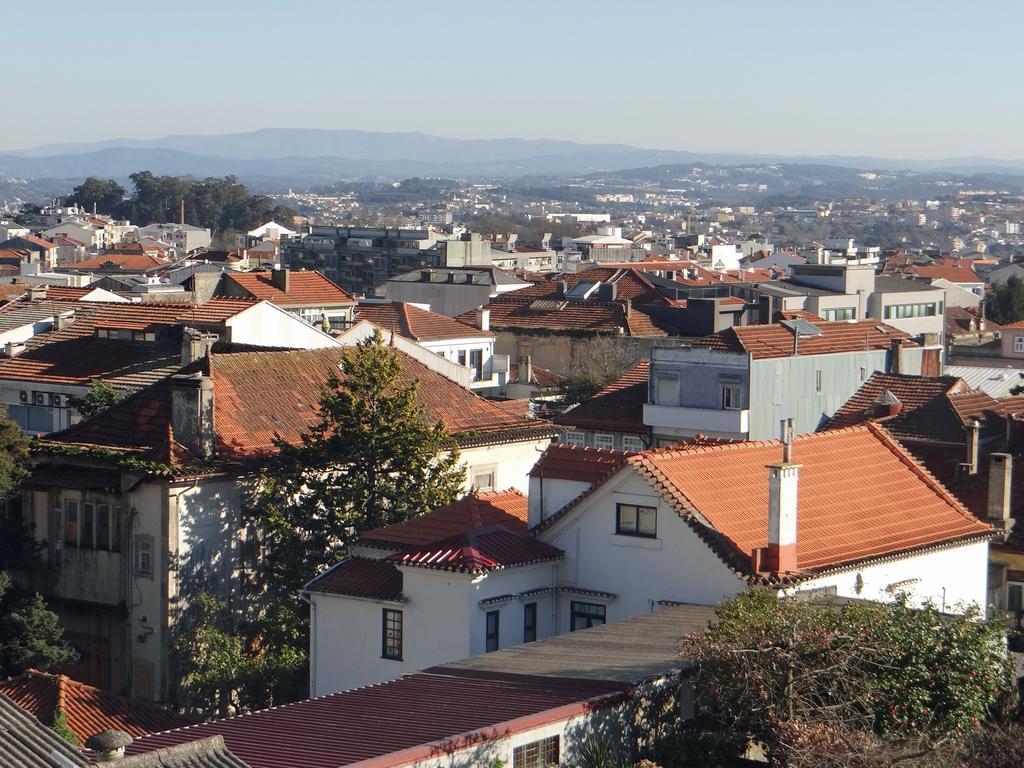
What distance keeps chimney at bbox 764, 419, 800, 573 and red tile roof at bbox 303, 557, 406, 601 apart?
5.15 metres

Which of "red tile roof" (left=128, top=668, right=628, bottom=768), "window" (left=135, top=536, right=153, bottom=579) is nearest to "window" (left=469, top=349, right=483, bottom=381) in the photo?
"window" (left=135, top=536, right=153, bottom=579)

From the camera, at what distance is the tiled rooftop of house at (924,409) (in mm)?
35344

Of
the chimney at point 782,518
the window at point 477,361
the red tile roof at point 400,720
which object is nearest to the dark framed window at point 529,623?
the chimney at point 782,518

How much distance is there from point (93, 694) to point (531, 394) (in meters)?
31.0

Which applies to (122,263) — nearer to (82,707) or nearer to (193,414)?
(193,414)

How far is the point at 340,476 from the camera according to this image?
3020cm

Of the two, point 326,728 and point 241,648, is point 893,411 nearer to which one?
point 241,648

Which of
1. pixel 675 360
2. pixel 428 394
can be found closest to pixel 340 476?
pixel 428 394

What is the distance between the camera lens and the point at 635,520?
81.1ft

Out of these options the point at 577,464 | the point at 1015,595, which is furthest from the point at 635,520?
the point at 1015,595

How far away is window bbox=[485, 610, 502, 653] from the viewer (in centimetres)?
2469

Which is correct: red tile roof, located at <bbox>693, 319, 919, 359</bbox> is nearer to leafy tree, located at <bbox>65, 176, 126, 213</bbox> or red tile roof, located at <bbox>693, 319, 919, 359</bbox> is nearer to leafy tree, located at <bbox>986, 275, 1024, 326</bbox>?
leafy tree, located at <bbox>986, 275, 1024, 326</bbox>

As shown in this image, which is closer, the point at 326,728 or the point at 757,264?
the point at 326,728

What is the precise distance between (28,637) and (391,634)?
6.57 m
